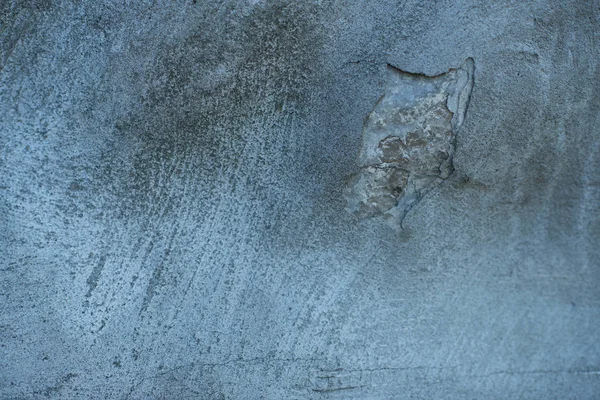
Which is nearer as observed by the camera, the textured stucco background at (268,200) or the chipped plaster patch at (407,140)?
the textured stucco background at (268,200)

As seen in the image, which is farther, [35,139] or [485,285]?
[485,285]

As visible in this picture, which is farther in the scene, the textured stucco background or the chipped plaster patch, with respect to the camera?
the chipped plaster patch

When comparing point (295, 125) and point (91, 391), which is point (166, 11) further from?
point (91, 391)

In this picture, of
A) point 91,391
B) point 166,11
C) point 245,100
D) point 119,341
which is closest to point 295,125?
point 245,100
